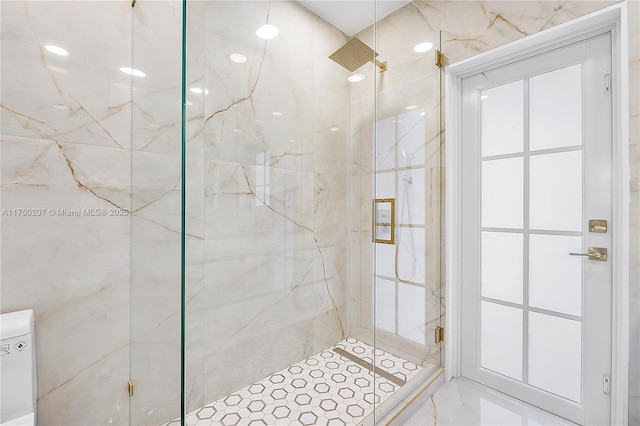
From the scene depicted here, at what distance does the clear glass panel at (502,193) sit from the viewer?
1594 millimetres

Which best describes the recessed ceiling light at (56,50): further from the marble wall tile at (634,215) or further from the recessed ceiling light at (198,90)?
the marble wall tile at (634,215)

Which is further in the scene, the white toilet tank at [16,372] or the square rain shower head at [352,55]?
the square rain shower head at [352,55]

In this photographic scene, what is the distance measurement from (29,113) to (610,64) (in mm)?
2349

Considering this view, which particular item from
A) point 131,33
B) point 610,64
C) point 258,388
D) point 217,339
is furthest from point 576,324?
point 131,33

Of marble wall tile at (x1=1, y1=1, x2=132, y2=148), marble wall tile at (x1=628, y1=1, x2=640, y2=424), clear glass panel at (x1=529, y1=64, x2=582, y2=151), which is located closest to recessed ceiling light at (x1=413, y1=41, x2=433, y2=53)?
clear glass panel at (x1=529, y1=64, x2=582, y2=151)

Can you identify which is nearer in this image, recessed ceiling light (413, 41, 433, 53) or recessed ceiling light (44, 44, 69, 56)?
recessed ceiling light (44, 44, 69, 56)

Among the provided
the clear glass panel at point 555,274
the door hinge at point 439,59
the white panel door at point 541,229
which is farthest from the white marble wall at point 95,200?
the clear glass panel at point 555,274

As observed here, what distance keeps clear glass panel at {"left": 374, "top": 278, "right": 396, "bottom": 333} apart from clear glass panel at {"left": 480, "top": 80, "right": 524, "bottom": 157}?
93 cm

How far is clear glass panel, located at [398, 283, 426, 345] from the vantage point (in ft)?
5.33

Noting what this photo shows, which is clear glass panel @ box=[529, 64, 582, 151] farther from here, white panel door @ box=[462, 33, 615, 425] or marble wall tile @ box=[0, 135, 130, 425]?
marble wall tile @ box=[0, 135, 130, 425]

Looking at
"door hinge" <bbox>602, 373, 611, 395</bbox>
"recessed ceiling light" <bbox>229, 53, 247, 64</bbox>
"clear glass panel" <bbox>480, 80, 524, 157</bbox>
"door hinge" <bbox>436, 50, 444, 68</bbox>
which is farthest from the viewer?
"door hinge" <bbox>436, 50, 444, 68</bbox>

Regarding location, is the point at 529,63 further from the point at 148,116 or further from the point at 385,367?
the point at 148,116

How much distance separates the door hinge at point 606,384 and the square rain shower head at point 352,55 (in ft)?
5.79

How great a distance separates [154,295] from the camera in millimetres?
1182
